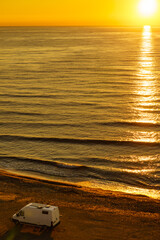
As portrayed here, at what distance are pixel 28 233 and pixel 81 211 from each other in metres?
4.35

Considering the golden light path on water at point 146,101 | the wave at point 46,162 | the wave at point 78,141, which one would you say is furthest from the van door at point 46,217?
the golden light path on water at point 146,101

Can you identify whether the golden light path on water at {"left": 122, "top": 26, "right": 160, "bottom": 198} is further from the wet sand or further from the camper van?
the camper van

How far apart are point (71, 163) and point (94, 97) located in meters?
23.5

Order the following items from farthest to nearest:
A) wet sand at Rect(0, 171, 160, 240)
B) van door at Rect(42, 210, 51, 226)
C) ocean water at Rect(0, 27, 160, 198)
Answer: ocean water at Rect(0, 27, 160, 198) < wet sand at Rect(0, 171, 160, 240) < van door at Rect(42, 210, 51, 226)

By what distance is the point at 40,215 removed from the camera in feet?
62.8

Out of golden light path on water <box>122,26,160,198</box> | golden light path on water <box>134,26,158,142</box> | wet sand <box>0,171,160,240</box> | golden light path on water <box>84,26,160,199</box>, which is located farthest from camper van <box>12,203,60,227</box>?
golden light path on water <box>134,26,158,142</box>

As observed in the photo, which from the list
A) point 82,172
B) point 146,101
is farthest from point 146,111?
point 82,172

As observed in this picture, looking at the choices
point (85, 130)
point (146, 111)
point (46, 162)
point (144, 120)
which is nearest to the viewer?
point (46, 162)

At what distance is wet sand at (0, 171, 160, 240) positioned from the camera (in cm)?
1984

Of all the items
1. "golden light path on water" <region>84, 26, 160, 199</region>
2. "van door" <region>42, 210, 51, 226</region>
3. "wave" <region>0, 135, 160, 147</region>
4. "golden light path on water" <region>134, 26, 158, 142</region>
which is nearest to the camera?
"van door" <region>42, 210, 51, 226</region>

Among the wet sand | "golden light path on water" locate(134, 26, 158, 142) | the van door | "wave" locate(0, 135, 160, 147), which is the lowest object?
the wet sand

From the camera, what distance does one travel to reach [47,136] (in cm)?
3791

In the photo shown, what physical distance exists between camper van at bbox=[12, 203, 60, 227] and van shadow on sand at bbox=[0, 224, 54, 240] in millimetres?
604

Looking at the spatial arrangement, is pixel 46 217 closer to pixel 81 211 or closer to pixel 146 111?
pixel 81 211
